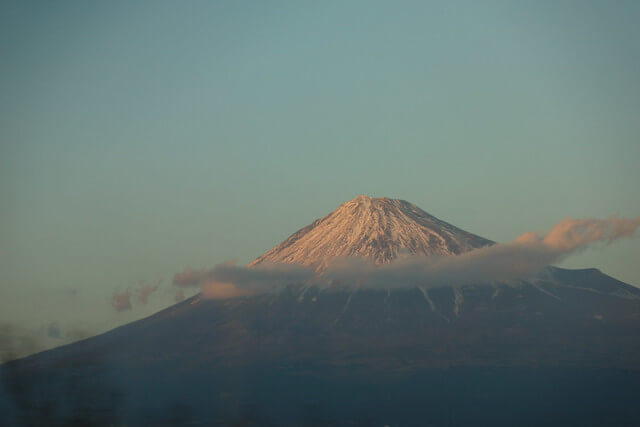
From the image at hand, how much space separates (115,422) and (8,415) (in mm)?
22926

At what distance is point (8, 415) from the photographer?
188m

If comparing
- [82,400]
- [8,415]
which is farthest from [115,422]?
[8,415]

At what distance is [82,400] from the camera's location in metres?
189

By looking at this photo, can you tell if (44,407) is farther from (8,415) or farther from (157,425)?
(157,425)

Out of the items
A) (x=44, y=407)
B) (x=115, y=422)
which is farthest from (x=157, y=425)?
(x=44, y=407)

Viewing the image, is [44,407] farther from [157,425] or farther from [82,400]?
[157,425]

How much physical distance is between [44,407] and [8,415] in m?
11.6

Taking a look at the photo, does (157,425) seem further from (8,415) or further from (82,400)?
(8,415)

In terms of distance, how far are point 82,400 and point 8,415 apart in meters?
16.0

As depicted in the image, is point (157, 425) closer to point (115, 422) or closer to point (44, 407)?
point (115, 422)

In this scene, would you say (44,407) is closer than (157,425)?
Yes

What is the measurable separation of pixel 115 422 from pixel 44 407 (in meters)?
15.7

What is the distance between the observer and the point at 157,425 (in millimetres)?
199000

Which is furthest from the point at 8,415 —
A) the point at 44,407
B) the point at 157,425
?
the point at 157,425
